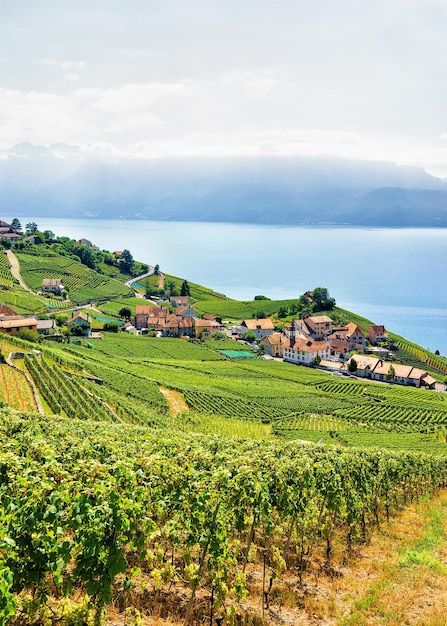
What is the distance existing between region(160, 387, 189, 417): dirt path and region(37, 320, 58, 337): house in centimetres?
3266

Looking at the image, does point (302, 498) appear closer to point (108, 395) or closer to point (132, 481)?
point (132, 481)

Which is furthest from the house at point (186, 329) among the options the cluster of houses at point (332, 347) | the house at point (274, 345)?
the house at point (274, 345)

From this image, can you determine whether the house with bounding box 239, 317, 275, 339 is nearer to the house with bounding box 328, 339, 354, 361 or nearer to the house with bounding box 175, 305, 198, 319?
the house with bounding box 175, 305, 198, 319

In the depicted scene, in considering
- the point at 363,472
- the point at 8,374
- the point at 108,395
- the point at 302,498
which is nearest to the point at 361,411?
the point at 108,395

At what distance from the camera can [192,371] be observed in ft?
233

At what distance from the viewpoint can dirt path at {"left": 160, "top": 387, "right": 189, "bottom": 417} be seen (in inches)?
1859

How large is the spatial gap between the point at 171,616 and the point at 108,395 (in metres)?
32.9

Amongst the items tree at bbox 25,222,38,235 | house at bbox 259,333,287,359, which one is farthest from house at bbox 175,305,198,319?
tree at bbox 25,222,38,235

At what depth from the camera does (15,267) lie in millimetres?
119375

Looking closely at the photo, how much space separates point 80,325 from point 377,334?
6685cm

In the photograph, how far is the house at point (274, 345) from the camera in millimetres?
99688

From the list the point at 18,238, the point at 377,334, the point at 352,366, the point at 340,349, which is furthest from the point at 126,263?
the point at 352,366

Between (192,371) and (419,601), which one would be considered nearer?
(419,601)

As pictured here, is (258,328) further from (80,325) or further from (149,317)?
(80,325)
